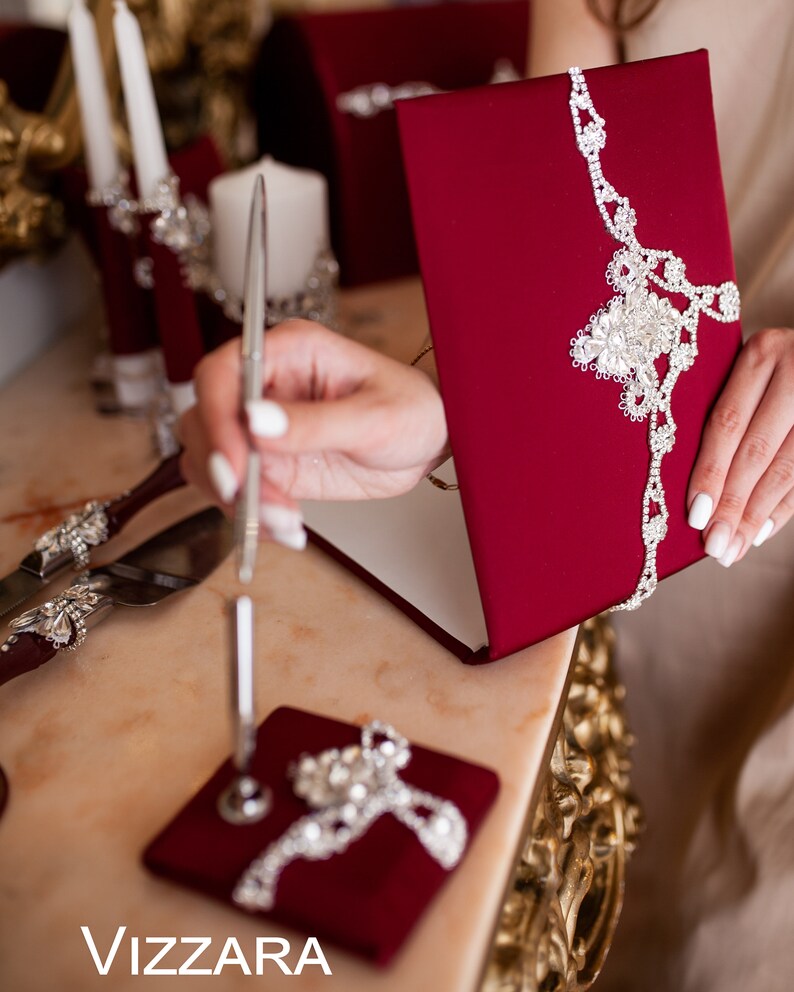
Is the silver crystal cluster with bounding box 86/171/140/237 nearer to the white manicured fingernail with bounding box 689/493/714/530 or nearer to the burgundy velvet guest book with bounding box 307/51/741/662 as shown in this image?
the burgundy velvet guest book with bounding box 307/51/741/662

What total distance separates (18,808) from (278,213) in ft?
1.58

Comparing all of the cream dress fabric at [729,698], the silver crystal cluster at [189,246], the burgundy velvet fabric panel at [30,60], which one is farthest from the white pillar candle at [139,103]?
the cream dress fabric at [729,698]

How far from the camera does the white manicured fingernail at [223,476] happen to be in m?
0.35

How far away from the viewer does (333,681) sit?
47 centimetres

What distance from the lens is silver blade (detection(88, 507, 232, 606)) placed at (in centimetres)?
52

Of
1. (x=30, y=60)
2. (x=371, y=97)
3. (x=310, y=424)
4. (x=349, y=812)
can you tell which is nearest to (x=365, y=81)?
(x=371, y=97)

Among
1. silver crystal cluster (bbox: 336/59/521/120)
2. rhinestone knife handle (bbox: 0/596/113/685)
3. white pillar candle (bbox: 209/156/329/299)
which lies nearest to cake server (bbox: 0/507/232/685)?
rhinestone knife handle (bbox: 0/596/113/685)

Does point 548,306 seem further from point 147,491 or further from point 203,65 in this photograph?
point 203,65

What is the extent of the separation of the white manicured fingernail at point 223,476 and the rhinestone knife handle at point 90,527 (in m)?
0.23

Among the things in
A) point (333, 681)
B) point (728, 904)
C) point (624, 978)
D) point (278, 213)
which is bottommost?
point (624, 978)

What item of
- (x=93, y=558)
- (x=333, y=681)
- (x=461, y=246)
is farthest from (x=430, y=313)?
(x=93, y=558)

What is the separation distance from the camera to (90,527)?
56cm

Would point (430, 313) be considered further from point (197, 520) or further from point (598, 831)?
point (598, 831)

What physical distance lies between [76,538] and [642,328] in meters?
0.34
